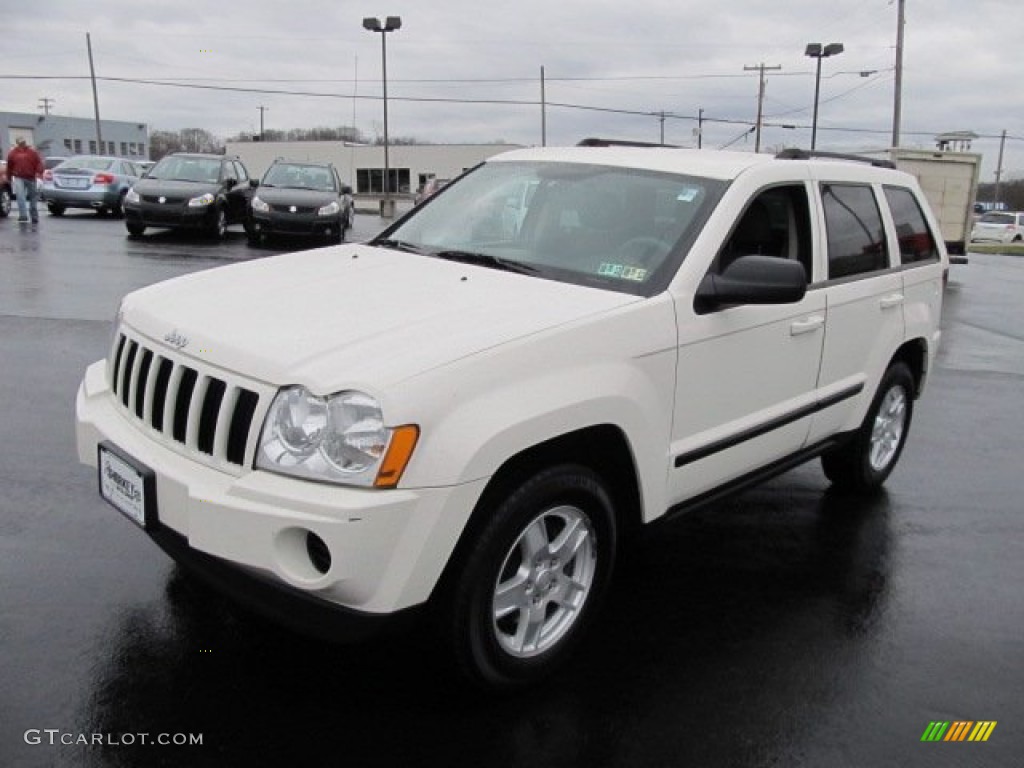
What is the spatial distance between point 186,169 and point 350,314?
15917 millimetres

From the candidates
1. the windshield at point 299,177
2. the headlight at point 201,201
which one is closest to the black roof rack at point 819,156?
the windshield at point 299,177

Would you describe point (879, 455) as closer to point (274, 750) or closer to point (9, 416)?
point (274, 750)

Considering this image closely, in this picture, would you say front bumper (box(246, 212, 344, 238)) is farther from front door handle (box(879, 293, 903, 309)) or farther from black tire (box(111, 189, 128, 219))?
front door handle (box(879, 293, 903, 309))

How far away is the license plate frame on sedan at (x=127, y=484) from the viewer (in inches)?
110

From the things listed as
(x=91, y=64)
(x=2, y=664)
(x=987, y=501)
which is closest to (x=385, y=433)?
(x=2, y=664)

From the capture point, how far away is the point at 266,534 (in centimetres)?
251

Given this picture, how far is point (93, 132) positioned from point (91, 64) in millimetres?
43737

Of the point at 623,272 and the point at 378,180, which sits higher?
the point at 378,180

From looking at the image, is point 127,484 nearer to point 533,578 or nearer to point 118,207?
point 533,578

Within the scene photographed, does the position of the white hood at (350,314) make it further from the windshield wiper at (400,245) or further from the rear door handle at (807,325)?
the rear door handle at (807,325)

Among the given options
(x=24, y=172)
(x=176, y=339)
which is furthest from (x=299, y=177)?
(x=176, y=339)

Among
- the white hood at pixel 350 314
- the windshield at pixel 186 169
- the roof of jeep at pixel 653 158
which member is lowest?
the white hood at pixel 350 314

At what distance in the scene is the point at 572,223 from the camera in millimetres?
3879

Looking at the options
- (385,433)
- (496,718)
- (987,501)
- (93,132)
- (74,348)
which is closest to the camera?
(385,433)
